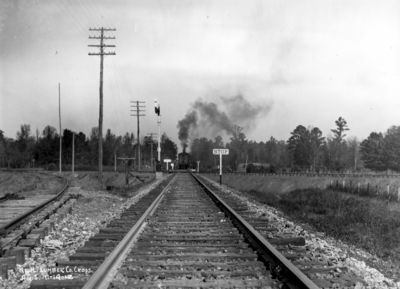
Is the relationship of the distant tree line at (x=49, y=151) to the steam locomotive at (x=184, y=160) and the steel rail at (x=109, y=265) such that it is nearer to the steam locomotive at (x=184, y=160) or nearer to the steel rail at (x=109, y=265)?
the steam locomotive at (x=184, y=160)

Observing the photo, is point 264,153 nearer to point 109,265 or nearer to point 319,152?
point 319,152

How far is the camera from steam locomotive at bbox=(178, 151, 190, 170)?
62338 millimetres

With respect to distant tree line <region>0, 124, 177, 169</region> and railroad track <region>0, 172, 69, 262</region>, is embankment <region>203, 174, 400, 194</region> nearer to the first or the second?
railroad track <region>0, 172, 69, 262</region>

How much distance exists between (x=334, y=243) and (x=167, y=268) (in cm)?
364

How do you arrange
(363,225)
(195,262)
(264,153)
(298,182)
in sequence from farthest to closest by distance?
(264,153)
(298,182)
(363,225)
(195,262)

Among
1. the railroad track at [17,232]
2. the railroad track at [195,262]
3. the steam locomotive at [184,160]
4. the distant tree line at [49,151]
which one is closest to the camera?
the railroad track at [195,262]

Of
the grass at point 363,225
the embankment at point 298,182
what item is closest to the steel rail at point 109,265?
the grass at point 363,225

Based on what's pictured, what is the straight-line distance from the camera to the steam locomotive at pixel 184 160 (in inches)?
2454

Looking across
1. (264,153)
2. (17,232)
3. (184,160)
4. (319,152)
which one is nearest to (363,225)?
(17,232)

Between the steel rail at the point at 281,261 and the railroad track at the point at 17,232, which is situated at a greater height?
the steel rail at the point at 281,261

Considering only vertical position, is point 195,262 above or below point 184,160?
below

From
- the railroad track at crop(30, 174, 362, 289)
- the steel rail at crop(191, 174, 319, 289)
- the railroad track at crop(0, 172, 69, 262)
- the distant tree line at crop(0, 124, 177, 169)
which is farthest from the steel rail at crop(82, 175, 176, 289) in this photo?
the distant tree line at crop(0, 124, 177, 169)

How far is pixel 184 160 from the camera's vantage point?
62.7m

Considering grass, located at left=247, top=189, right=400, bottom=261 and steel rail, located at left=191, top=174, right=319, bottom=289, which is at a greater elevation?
steel rail, located at left=191, top=174, right=319, bottom=289
